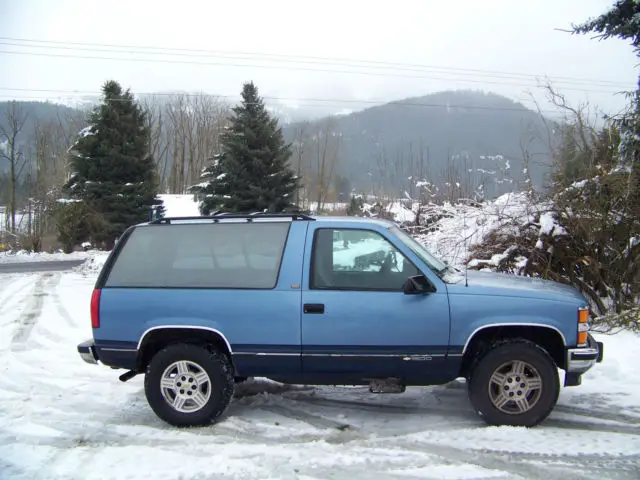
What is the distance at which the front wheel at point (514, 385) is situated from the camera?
14.7 ft

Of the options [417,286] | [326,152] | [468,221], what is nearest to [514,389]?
[417,286]

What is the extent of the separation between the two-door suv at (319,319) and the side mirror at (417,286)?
0.01 m

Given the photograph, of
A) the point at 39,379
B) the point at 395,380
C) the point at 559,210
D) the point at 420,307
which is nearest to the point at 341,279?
the point at 420,307

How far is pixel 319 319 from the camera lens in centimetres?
454

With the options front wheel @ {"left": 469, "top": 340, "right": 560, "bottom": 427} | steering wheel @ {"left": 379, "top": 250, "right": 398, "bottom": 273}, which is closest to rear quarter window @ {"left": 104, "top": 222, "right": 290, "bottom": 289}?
steering wheel @ {"left": 379, "top": 250, "right": 398, "bottom": 273}

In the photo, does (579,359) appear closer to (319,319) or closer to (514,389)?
(514,389)

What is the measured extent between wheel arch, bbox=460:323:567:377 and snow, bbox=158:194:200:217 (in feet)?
89.8

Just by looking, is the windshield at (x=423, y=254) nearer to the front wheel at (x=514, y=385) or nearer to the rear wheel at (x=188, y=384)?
the front wheel at (x=514, y=385)

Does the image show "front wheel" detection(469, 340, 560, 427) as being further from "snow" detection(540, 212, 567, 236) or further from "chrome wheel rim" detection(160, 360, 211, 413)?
"snow" detection(540, 212, 567, 236)

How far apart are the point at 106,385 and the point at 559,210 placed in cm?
728

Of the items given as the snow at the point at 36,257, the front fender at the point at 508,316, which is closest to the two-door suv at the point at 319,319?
the front fender at the point at 508,316

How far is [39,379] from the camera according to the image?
6223mm

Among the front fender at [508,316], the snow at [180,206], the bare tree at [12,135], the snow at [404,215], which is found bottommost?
the front fender at [508,316]

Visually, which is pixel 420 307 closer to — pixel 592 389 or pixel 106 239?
pixel 592 389
